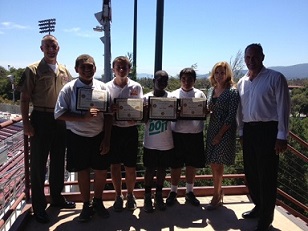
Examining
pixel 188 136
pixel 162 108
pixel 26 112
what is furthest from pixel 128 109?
pixel 26 112

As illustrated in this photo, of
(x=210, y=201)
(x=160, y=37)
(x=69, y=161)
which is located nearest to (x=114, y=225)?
(x=69, y=161)

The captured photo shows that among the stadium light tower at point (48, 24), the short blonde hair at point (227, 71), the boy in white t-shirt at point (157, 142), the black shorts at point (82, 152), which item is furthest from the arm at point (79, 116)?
the stadium light tower at point (48, 24)

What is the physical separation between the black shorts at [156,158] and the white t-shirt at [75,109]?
2.16ft

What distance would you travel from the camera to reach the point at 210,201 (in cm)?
394

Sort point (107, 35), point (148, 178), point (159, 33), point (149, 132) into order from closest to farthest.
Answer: point (149, 132)
point (148, 178)
point (159, 33)
point (107, 35)

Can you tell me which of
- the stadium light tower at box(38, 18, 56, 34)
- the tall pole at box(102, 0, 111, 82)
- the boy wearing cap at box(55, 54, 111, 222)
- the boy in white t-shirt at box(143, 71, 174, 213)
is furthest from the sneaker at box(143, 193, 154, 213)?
the stadium light tower at box(38, 18, 56, 34)

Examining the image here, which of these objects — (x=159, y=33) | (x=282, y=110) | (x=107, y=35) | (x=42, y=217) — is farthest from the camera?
(x=107, y=35)

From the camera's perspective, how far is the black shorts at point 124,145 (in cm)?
340

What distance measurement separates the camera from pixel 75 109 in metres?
3.07

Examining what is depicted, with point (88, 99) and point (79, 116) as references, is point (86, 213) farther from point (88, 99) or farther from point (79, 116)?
point (88, 99)

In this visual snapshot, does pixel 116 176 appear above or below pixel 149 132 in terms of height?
below

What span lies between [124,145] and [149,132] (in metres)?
0.33

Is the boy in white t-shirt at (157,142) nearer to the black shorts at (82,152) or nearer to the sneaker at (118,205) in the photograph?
the sneaker at (118,205)

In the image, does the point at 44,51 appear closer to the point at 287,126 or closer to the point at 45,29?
the point at 287,126
